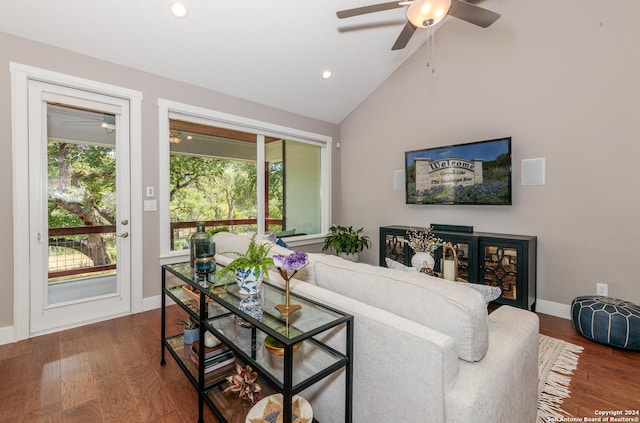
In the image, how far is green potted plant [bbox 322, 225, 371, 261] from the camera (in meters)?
4.49

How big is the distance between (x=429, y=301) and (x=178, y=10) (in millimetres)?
3124

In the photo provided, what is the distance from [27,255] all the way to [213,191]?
1807 millimetres

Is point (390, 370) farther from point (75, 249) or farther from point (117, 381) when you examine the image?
point (75, 249)

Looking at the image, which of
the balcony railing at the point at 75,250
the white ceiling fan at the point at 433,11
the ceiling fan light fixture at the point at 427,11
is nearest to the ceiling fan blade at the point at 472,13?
the white ceiling fan at the point at 433,11

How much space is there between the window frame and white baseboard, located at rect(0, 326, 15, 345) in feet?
4.04

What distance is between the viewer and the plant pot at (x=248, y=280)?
138 centimetres

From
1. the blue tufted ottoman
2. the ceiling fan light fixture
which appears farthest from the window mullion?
the blue tufted ottoman

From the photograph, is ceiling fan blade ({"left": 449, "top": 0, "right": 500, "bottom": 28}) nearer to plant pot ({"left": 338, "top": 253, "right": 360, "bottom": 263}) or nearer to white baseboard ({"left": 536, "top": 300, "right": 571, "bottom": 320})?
white baseboard ({"left": 536, "top": 300, "right": 571, "bottom": 320})

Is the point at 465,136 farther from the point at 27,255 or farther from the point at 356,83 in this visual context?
the point at 27,255

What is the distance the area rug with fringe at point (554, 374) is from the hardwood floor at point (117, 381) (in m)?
0.04

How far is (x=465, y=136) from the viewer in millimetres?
3586

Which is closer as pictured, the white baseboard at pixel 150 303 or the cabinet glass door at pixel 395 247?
the white baseboard at pixel 150 303

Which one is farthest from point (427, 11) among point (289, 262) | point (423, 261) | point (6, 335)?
point (6, 335)

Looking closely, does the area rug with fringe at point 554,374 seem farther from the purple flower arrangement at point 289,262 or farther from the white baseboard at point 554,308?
the purple flower arrangement at point 289,262
